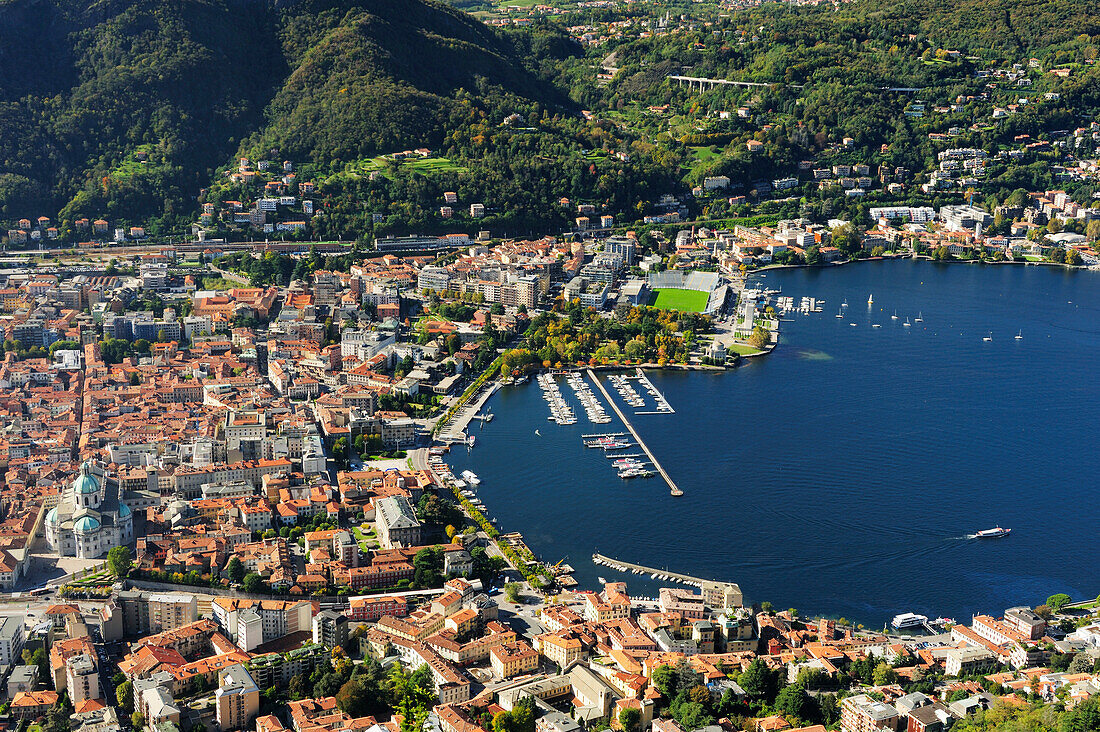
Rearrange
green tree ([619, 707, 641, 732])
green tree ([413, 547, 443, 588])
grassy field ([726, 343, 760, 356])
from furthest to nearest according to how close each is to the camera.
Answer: grassy field ([726, 343, 760, 356]), green tree ([413, 547, 443, 588]), green tree ([619, 707, 641, 732])

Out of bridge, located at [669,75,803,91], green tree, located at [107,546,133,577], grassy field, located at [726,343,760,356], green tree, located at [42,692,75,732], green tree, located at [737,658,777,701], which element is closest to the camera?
green tree, located at [42,692,75,732]

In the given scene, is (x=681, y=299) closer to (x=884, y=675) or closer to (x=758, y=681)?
(x=884, y=675)

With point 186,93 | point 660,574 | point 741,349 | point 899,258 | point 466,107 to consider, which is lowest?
point 660,574

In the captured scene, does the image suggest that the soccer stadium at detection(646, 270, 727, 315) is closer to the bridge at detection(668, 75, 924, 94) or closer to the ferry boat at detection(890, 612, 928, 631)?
the ferry boat at detection(890, 612, 928, 631)

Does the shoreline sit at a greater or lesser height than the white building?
greater

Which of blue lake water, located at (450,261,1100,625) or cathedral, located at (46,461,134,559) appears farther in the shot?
blue lake water, located at (450,261,1100,625)

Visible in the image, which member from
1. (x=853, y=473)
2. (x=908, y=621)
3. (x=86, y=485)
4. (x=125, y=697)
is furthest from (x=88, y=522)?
(x=853, y=473)

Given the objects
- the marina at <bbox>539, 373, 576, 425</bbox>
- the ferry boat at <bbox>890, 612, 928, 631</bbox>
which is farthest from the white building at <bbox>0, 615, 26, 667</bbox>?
the marina at <bbox>539, 373, 576, 425</bbox>
